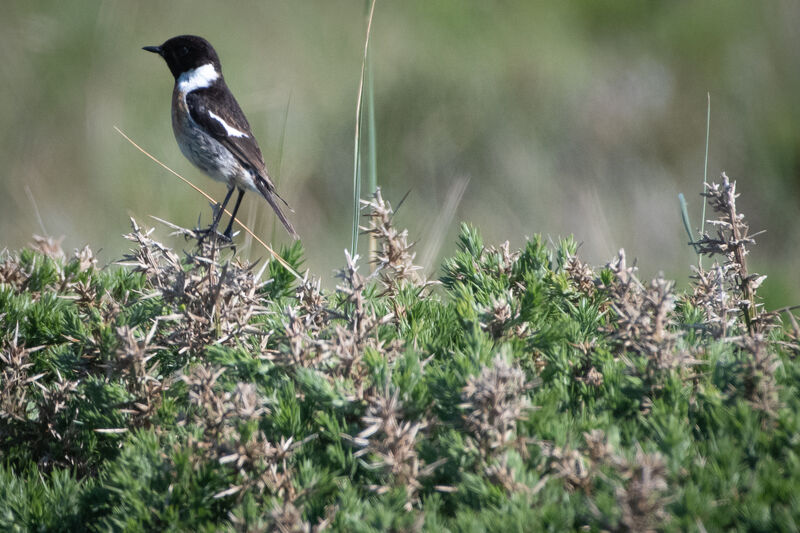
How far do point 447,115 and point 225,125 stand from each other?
432 centimetres

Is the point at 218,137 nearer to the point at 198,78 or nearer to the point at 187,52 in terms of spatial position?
the point at 198,78

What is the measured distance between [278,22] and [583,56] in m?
4.03

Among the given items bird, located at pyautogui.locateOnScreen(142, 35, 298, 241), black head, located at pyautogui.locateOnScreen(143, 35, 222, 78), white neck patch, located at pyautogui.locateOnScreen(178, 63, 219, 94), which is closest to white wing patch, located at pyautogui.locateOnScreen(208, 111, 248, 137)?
bird, located at pyautogui.locateOnScreen(142, 35, 298, 241)

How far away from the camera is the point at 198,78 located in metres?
5.18

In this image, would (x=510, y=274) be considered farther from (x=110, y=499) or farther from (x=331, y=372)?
(x=110, y=499)

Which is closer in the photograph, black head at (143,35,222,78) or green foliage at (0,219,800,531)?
green foliage at (0,219,800,531)

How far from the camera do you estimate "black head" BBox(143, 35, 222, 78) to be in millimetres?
5203

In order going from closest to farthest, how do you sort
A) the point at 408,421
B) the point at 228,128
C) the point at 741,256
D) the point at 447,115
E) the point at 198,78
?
the point at 408,421, the point at 741,256, the point at 228,128, the point at 198,78, the point at 447,115

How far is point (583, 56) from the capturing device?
9.27m

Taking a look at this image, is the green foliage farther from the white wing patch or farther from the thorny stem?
the white wing patch

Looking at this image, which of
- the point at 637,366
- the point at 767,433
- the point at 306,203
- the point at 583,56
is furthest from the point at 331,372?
the point at 583,56

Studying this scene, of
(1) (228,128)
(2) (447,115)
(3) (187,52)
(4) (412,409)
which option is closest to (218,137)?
(1) (228,128)

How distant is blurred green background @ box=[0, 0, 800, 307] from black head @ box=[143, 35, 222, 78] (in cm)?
229

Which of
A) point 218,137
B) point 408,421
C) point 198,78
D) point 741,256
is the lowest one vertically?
point 408,421
